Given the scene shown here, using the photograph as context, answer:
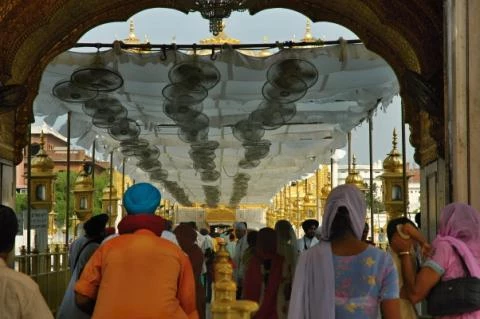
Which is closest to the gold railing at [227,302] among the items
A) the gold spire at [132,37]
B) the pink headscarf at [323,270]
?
the pink headscarf at [323,270]

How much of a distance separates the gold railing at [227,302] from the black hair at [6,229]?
54.1 inches

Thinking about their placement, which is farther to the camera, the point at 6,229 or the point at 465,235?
the point at 465,235

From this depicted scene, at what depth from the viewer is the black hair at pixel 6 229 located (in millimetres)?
4332

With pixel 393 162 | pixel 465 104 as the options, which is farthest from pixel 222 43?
pixel 465 104

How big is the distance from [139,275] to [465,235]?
1.87 meters

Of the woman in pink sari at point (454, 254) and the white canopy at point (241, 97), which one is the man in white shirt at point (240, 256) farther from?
the woman in pink sari at point (454, 254)

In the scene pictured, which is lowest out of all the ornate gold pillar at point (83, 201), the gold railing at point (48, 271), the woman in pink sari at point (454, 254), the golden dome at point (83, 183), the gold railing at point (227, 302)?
the gold railing at point (48, 271)

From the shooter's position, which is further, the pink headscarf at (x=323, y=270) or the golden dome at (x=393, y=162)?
the golden dome at (x=393, y=162)

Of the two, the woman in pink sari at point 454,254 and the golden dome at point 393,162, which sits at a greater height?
the golden dome at point 393,162

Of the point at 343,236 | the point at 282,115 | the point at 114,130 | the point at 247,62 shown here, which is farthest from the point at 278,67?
the point at 343,236

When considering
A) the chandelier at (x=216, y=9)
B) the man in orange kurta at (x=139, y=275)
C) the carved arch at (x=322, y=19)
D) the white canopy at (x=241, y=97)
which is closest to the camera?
the man in orange kurta at (x=139, y=275)

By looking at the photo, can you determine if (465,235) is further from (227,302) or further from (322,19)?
(322,19)

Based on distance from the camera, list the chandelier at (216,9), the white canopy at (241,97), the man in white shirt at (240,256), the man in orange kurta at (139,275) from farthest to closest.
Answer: the white canopy at (241,97)
the man in white shirt at (240,256)
the chandelier at (216,9)
the man in orange kurta at (139,275)

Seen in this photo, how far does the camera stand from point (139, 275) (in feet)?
16.0
